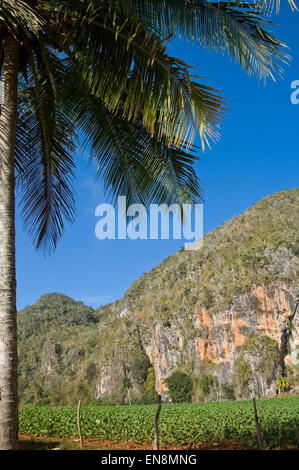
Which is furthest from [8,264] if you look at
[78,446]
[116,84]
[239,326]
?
[239,326]

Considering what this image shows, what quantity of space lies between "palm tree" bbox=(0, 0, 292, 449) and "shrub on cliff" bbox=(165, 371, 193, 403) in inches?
2806

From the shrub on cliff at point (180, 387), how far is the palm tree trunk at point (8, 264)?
71839 mm

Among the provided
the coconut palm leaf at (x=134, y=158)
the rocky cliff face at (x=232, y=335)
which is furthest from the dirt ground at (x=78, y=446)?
the rocky cliff face at (x=232, y=335)

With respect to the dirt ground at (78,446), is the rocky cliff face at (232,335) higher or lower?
lower

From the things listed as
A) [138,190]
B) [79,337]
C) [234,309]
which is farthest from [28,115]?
[79,337]

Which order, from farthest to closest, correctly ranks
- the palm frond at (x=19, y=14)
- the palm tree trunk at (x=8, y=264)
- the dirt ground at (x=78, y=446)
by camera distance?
the dirt ground at (x=78, y=446) < the palm frond at (x=19, y=14) < the palm tree trunk at (x=8, y=264)

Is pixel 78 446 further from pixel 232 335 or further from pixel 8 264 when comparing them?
pixel 232 335

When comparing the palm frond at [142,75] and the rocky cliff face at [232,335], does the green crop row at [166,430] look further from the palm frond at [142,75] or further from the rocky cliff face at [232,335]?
the rocky cliff face at [232,335]

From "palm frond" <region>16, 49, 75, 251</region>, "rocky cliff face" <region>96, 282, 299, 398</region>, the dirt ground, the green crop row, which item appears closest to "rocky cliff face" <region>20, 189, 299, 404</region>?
"rocky cliff face" <region>96, 282, 299, 398</region>

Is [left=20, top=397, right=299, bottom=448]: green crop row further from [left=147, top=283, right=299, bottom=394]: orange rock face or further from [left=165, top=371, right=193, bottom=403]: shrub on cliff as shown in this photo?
[left=165, top=371, right=193, bottom=403]: shrub on cliff

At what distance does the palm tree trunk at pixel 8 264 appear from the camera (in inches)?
160

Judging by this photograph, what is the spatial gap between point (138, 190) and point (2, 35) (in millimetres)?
2675

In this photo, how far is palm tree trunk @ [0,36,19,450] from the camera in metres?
4.07
